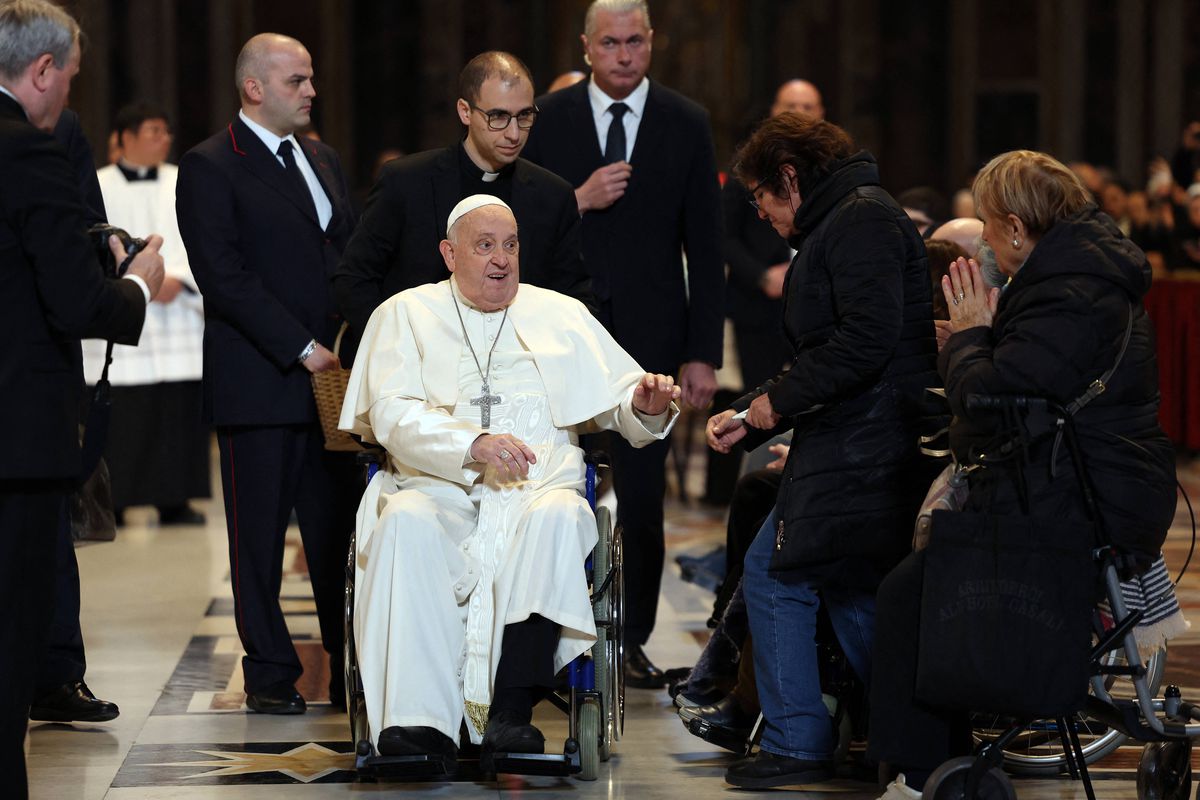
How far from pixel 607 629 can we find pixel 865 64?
468 inches

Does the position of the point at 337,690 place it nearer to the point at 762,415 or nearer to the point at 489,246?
the point at 489,246

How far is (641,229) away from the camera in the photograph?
17.7ft

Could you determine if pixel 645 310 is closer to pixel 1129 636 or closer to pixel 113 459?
pixel 1129 636

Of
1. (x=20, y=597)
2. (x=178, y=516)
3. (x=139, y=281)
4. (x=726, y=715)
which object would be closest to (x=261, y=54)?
(x=139, y=281)

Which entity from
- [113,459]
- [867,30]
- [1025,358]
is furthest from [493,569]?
[867,30]

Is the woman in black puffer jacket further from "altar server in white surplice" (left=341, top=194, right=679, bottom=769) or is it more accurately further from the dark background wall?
the dark background wall

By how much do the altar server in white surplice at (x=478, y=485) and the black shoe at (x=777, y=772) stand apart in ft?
1.59

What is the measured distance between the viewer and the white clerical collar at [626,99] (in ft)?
17.9

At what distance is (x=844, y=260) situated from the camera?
3967 millimetres

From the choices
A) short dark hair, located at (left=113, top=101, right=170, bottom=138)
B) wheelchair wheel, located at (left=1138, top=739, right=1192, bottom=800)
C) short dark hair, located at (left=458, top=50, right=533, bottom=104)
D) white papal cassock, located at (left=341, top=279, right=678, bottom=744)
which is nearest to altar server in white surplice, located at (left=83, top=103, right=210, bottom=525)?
short dark hair, located at (left=113, top=101, right=170, bottom=138)

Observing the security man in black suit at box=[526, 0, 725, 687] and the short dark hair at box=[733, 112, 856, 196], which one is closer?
the short dark hair at box=[733, 112, 856, 196]

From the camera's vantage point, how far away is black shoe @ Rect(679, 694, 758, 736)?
439 centimetres

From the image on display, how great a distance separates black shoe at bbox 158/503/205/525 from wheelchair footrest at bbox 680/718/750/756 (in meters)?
4.59

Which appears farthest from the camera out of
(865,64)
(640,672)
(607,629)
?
(865,64)
